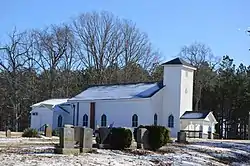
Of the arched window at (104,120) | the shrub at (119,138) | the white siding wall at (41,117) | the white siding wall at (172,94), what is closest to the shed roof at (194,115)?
the white siding wall at (172,94)

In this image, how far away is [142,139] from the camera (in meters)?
28.0

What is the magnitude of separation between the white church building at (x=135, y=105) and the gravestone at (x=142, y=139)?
131 ft

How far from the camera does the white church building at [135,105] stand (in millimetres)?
68688

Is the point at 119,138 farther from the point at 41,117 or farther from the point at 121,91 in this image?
the point at 41,117

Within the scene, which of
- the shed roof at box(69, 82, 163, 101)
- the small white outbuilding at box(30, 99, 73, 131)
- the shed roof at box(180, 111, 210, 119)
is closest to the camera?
the shed roof at box(180, 111, 210, 119)

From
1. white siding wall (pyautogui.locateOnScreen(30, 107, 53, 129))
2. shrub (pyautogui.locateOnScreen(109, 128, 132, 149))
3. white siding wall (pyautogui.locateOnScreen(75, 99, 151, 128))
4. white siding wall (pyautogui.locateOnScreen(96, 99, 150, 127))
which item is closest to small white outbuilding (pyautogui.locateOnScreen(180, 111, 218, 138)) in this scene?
white siding wall (pyautogui.locateOnScreen(75, 99, 151, 128))

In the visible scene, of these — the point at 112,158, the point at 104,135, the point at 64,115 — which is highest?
the point at 64,115

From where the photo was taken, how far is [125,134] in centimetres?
2578

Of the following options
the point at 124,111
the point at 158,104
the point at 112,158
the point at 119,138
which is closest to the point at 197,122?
the point at 158,104

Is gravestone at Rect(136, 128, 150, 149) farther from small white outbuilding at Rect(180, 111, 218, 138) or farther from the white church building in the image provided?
small white outbuilding at Rect(180, 111, 218, 138)

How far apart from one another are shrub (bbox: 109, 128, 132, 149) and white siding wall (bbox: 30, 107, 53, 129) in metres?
47.4

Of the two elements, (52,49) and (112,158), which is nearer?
(112,158)

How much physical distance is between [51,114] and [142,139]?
45853 millimetres

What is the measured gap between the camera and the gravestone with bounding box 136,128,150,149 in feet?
90.8
